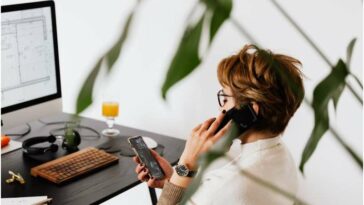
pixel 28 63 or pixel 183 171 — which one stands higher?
pixel 28 63

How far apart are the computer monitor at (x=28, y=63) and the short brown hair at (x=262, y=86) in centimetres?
84

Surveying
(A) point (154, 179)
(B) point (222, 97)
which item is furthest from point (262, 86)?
(A) point (154, 179)

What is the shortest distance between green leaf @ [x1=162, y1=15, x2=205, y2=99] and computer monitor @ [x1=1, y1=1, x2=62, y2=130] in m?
1.67

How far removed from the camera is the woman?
1384 millimetres

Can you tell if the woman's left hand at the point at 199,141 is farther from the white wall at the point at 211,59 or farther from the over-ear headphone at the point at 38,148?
the over-ear headphone at the point at 38,148

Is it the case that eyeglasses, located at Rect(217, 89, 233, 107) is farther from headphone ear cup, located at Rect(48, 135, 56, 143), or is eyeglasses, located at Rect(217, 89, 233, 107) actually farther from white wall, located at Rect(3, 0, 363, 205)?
headphone ear cup, located at Rect(48, 135, 56, 143)

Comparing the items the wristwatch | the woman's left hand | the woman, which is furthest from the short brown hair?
the wristwatch

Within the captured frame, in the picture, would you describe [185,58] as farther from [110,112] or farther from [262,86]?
[110,112]

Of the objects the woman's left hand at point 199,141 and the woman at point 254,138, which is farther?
the woman's left hand at point 199,141

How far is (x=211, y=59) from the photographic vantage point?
2619 millimetres

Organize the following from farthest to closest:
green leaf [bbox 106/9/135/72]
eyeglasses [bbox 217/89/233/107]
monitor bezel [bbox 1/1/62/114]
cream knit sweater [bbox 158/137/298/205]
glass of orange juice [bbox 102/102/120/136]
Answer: glass of orange juice [bbox 102/102/120/136] → monitor bezel [bbox 1/1/62/114] → eyeglasses [bbox 217/89/233/107] → cream knit sweater [bbox 158/137/298/205] → green leaf [bbox 106/9/135/72]

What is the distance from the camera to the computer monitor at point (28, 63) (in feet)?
6.39

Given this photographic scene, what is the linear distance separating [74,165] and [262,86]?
78 centimetres

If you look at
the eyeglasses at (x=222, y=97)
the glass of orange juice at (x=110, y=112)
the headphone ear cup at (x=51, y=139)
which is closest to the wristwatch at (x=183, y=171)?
the eyeglasses at (x=222, y=97)
